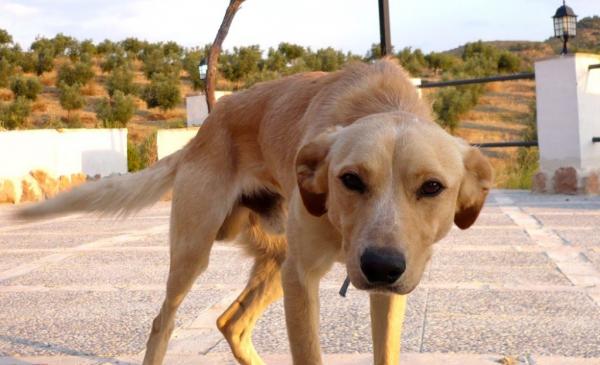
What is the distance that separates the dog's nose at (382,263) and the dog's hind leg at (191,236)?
166 cm

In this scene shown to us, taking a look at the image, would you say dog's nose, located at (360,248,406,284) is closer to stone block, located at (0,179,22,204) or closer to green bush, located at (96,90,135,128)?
stone block, located at (0,179,22,204)

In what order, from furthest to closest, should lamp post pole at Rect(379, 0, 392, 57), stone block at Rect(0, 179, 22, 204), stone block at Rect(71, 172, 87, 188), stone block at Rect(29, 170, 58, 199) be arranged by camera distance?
stone block at Rect(71, 172, 87, 188), stone block at Rect(29, 170, 58, 199), stone block at Rect(0, 179, 22, 204), lamp post pole at Rect(379, 0, 392, 57)

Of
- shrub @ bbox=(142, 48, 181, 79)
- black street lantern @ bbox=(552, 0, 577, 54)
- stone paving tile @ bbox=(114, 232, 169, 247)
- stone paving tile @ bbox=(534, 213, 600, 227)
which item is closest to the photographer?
stone paving tile @ bbox=(114, 232, 169, 247)

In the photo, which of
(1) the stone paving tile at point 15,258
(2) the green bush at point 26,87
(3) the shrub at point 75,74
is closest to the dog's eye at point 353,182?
(1) the stone paving tile at point 15,258

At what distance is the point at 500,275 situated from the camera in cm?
627

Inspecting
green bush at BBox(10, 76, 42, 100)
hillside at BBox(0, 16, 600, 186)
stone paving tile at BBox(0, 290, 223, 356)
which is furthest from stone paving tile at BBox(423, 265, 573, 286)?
green bush at BBox(10, 76, 42, 100)

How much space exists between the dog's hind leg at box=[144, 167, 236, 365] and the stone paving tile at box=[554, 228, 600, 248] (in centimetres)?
448

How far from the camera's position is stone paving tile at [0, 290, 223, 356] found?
14.4 ft

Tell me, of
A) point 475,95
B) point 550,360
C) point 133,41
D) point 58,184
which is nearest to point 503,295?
point 550,360

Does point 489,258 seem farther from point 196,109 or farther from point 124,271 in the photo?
point 196,109

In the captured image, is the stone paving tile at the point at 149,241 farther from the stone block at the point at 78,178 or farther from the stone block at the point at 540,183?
the stone block at the point at 78,178

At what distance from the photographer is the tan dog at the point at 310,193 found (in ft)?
8.76

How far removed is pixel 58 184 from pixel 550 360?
14.3m

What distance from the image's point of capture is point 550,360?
147 inches
